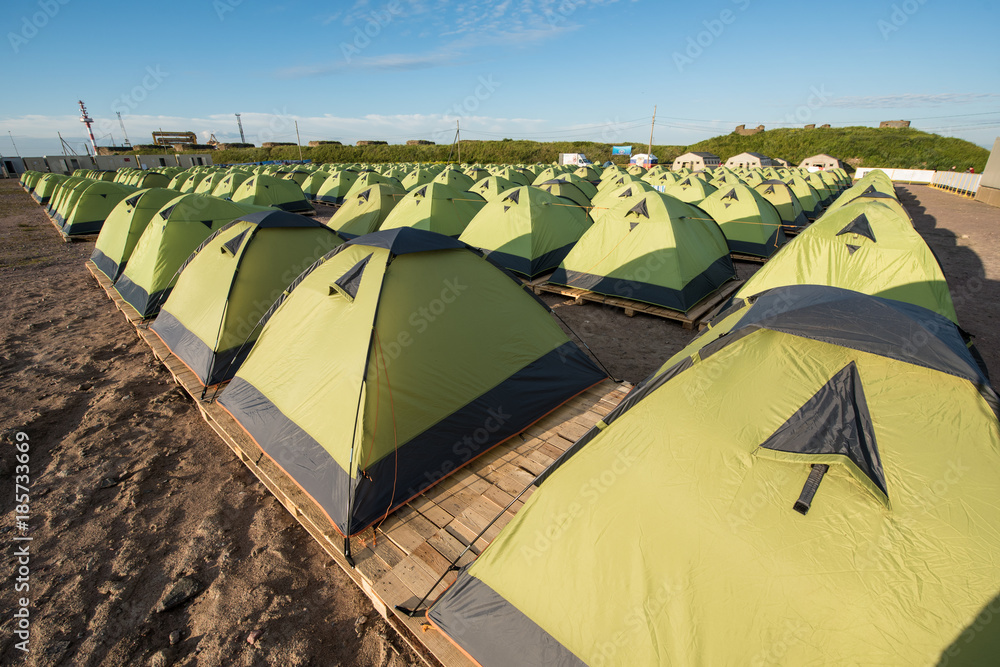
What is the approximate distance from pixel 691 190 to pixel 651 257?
10.9 m

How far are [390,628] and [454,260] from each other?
11.1 feet

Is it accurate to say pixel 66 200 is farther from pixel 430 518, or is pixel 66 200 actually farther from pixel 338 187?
pixel 430 518

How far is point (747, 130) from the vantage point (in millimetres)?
70625

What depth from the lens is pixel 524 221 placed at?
10172mm

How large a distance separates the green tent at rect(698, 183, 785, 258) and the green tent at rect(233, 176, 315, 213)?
58.4 ft

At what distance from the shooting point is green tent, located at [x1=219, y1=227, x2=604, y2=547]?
3.55m

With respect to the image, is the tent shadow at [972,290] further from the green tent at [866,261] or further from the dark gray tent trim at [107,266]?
the dark gray tent trim at [107,266]

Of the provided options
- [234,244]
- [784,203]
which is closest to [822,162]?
[784,203]

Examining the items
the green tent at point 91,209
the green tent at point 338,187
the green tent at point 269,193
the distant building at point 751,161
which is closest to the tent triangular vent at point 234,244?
the green tent at point 269,193

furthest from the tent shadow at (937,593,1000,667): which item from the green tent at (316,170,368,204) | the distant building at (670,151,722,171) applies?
the distant building at (670,151,722,171)

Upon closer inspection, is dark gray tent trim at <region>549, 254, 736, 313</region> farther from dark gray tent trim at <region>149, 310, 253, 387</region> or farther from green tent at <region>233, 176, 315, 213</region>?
green tent at <region>233, 176, 315, 213</region>

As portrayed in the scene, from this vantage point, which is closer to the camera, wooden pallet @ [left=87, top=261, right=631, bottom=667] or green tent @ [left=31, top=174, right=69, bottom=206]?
wooden pallet @ [left=87, top=261, right=631, bottom=667]

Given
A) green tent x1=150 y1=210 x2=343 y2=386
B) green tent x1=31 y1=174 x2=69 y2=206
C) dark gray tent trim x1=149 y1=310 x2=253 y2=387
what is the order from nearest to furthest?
1. dark gray tent trim x1=149 y1=310 x2=253 y2=387
2. green tent x1=150 y1=210 x2=343 y2=386
3. green tent x1=31 y1=174 x2=69 y2=206

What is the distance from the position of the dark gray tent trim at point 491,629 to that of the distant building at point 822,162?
217 ft
